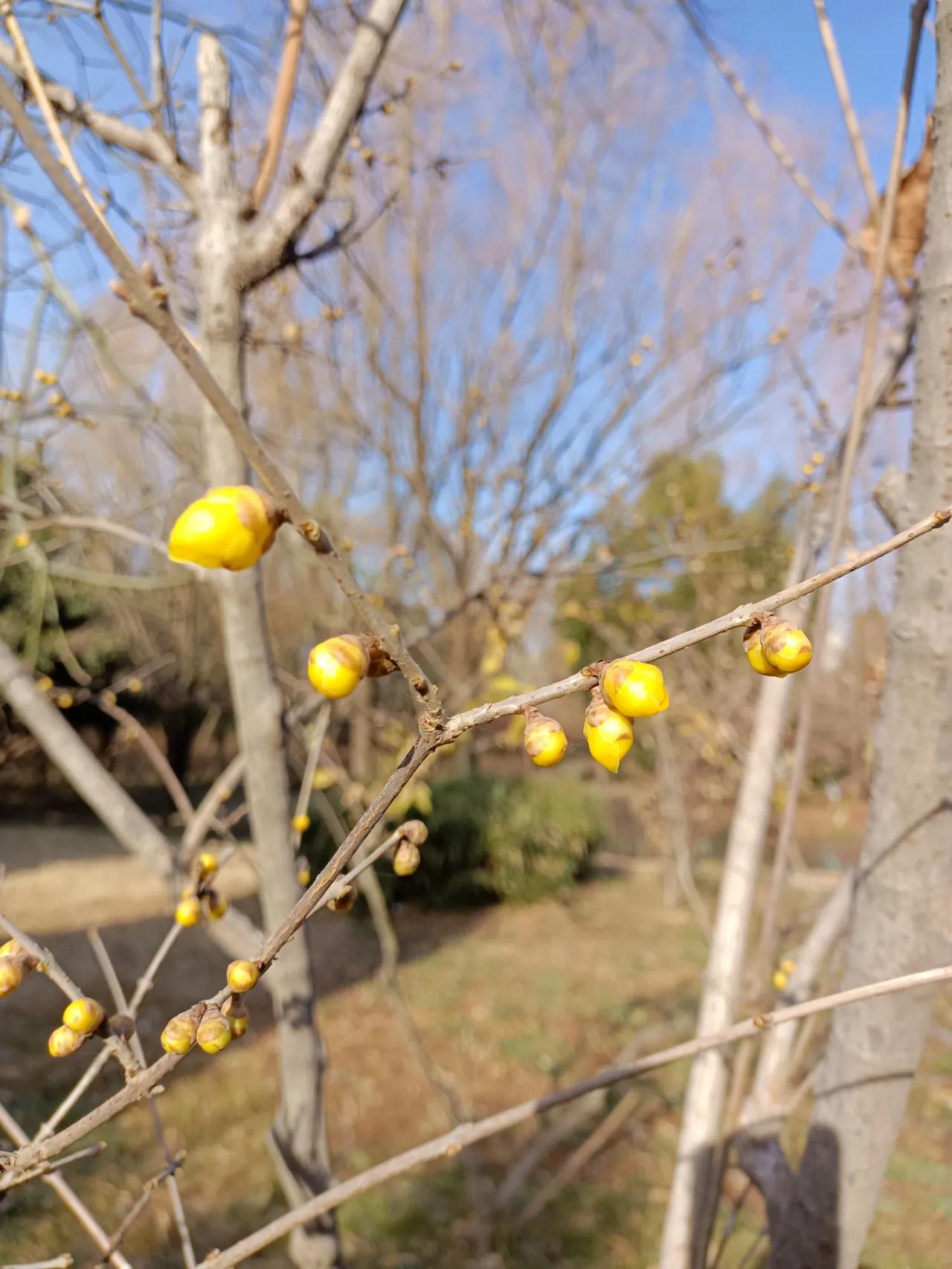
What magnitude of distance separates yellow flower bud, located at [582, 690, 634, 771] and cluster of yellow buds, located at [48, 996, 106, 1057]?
21.9 inches

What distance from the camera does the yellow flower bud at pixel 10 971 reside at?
0.70 metres

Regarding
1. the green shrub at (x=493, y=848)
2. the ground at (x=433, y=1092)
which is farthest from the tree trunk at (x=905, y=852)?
the green shrub at (x=493, y=848)

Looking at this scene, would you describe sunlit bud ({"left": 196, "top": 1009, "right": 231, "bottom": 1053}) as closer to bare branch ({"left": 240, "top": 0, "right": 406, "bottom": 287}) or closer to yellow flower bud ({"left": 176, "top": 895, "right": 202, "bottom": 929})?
yellow flower bud ({"left": 176, "top": 895, "right": 202, "bottom": 929})

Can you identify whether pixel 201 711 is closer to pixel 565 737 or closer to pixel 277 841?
pixel 277 841

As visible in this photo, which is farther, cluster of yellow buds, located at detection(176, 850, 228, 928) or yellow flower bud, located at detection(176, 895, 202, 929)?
cluster of yellow buds, located at detection(176, 850, 228, 928)

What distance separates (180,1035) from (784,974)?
1.42 m

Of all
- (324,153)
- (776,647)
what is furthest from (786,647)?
(324,153)

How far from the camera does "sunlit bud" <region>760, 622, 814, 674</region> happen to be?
52cm

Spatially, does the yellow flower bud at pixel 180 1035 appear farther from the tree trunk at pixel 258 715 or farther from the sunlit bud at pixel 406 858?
the tree trunk at pixel 258 715

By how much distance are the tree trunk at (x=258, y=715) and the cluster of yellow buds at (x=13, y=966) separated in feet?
2.64

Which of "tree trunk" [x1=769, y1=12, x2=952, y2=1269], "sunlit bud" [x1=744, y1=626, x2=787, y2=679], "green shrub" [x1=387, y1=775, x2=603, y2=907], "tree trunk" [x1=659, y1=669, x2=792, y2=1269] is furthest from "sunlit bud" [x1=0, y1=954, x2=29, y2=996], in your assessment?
"green shrub" [x1=387, y1=775, x2=603, y2=907]

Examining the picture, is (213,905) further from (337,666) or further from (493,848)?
(493,848)

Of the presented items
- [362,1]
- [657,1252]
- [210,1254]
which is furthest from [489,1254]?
[362,1]

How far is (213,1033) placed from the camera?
2.19 ft
